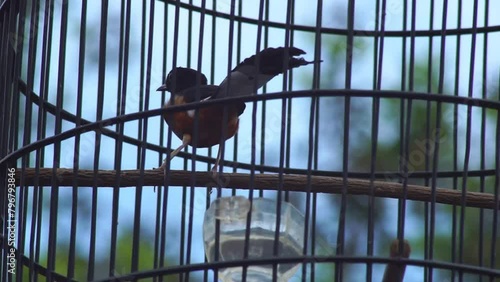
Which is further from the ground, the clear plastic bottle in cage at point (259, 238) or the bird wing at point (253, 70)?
the bird wing at point (253, 70)

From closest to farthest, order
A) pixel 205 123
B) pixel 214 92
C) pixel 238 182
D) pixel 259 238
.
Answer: pixel 259 238, pixel 238 182, pixel 214 92, pixel 205 123

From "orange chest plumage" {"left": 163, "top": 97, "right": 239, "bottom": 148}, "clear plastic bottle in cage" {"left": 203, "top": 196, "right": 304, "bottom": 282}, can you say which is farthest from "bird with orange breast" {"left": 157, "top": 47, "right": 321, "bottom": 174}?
"clear plastic bottle in cage" {"left": 203, "top": 196, "right": 304, "bottom": 282}

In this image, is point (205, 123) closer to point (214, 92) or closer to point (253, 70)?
point (214, 92)

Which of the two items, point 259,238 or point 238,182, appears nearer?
point 259,238

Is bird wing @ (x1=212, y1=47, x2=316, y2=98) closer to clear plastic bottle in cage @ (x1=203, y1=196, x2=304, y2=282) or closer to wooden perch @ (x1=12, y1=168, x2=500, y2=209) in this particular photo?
wooden perch @ (x1=12, y1=168, x2=500, y2=209)

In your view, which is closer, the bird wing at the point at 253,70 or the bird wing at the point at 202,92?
the bird wing at the point at 253,70

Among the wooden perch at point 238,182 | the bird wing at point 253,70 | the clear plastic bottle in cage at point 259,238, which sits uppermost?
the bird wing at point 253,70

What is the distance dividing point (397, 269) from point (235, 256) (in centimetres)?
49

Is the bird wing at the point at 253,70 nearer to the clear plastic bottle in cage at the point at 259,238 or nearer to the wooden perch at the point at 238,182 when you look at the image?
the wooden perch at the point at 238,182

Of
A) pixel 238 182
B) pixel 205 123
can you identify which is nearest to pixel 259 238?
pixel 238 182

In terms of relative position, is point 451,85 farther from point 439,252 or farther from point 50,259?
point 50,259

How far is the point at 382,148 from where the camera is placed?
7.01m

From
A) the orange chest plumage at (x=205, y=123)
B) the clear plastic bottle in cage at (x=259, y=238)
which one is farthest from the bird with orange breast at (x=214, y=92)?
the clear plastic bottle in cage at (x=259, y=238)

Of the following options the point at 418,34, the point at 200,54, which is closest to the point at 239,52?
the point at 418,34
